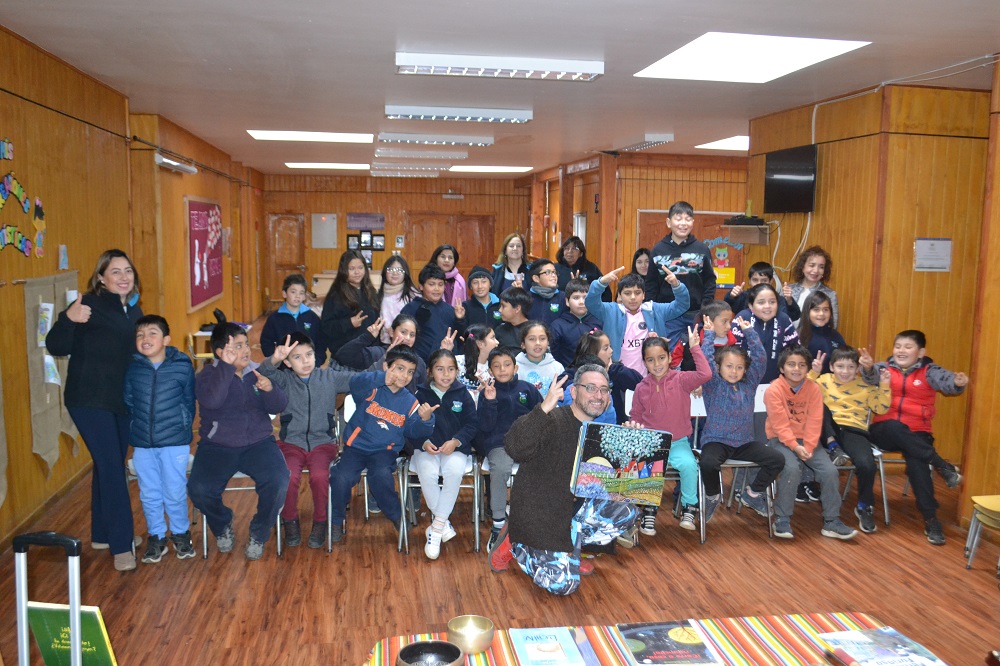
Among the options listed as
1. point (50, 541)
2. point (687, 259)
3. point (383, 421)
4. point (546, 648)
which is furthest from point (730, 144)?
point (50, 541)

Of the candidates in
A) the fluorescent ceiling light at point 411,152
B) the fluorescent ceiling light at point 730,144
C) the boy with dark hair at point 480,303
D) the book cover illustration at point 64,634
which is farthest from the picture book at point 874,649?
the fluorescent ceiling light at point 411,152

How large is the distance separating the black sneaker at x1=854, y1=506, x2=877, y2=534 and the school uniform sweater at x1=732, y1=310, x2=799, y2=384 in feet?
3.95

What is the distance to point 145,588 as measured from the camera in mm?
4320

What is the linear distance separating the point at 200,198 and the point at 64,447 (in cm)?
574

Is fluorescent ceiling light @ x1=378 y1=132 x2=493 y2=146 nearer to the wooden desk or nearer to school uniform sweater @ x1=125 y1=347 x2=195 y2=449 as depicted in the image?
school uniform sweater @ x1=125 y1=347 x2=195 y2=449

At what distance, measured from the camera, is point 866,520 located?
531 cm

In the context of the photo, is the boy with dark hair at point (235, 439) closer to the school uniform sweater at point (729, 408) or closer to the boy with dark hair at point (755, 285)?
the school uniform sweater at point (729, 408)

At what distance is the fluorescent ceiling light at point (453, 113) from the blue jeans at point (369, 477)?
3.62 meters

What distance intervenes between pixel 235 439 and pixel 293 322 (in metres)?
1.59

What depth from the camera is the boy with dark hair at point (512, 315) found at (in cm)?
588

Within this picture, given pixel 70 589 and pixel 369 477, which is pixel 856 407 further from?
pixel 70 589

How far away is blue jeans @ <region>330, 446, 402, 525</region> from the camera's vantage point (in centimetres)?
484

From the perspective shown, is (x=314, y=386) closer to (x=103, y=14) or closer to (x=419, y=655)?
(x=103, y=14)

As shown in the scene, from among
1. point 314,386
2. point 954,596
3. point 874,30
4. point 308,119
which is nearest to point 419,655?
point 314,386
